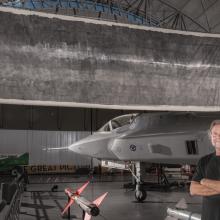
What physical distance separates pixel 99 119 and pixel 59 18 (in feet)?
88.4

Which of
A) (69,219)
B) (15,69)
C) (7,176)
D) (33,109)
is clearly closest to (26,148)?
(33,109)

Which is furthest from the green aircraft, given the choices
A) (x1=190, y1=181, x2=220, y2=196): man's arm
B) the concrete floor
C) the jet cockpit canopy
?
(x1=190, y1=181, x2=220, y2=196): man's arm

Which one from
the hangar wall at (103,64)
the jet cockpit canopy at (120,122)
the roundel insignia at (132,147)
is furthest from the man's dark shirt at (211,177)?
the jet cockpit canopy at (120,122)

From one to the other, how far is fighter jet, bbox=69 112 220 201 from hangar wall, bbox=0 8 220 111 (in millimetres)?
3506

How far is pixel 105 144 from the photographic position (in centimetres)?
1085

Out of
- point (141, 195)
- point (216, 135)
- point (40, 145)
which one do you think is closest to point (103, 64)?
point (216, 135)

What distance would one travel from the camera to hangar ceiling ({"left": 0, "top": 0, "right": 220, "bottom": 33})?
71.8 ft

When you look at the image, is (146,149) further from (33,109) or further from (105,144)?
(33,109)

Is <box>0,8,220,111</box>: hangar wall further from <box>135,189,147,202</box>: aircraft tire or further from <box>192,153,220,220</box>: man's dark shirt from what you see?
<box>135,189,147,202</box>: aircraft tire

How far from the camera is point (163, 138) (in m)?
9.30

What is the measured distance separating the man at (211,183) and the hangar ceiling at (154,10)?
732 inches

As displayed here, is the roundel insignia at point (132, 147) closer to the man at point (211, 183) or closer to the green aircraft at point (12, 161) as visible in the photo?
the man at point (211, 183)

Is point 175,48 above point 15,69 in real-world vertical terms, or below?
above

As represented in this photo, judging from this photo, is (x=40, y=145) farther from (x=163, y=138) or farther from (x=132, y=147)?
(x=163, y=138)
